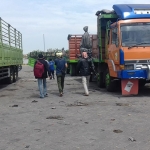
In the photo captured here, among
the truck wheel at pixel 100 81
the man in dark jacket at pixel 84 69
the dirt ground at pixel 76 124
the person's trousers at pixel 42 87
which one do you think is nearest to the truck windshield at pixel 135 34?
the man in dark jacket at pixel 84 69

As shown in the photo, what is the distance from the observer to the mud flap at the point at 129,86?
1134 centimetres

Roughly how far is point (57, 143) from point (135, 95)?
6595 mm

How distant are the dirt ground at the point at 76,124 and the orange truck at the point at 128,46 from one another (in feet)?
2.73

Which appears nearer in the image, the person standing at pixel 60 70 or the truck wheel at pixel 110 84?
the person standing at pixel 60 70

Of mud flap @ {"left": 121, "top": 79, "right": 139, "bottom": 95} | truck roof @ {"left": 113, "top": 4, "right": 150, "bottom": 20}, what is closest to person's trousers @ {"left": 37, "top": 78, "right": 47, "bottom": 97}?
mud flap @ {"left": 121, "top": 79, "right": 139, "bottom": 95}

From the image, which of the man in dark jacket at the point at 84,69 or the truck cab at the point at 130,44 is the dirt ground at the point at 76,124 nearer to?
the truck cab at the point at 130,44

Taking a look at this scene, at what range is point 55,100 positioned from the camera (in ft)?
35.2

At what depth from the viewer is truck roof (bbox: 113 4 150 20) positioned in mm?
11484

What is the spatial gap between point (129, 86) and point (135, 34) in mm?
1875

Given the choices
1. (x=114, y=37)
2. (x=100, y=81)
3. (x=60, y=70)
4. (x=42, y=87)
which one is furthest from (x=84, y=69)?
Answer: (x=100, y=81)

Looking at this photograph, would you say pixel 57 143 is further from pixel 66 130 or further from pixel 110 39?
pixel 110 39

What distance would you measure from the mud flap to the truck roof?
2289 mm

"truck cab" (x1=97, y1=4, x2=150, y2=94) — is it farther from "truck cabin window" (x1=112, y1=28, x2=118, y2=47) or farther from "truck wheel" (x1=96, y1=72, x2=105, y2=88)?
"truck wheel" (x1=96, y1=72, x2=105, y2=88)

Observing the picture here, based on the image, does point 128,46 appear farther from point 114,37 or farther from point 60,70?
point 60,70
